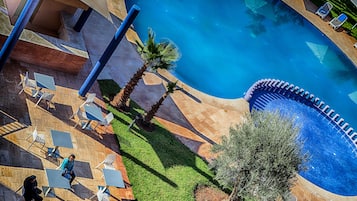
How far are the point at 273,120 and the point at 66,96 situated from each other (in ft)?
28.4

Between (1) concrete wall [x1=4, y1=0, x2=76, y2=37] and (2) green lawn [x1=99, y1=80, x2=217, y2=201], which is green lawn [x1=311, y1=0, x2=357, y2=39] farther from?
(1) concrete wall [x1=4, y1=0, x2=76, y2=37]

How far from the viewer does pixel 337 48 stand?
38156mm

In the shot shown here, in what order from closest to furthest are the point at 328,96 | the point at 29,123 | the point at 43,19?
1. the point at 29,123
2. the point at 43,19
3. the point at 328,96

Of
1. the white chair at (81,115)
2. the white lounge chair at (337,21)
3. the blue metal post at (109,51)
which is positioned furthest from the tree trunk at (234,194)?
the white lounge chair at (337,21)

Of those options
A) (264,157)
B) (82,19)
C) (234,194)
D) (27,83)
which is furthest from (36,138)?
(264,157)

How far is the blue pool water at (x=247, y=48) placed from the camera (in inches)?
1165

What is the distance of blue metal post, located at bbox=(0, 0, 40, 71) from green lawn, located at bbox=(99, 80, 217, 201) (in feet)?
17.7

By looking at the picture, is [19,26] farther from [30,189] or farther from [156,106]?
[156,106]

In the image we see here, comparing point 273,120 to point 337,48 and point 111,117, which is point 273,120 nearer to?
point 111,117

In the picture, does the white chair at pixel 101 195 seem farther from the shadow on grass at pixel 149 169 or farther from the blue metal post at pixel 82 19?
the blue metal post at pixel 82 19

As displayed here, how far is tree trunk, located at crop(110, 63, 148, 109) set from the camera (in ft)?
65.5

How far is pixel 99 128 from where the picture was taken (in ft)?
61.3

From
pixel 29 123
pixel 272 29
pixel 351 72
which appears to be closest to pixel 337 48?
pixel 351 72

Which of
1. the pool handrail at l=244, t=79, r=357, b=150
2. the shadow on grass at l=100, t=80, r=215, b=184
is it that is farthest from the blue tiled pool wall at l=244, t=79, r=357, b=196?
the shadow on grass at l=100, t=80, r=215, b=184
